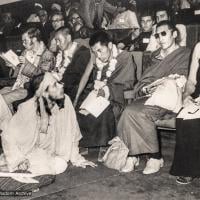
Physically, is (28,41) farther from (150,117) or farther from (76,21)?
(150,117)

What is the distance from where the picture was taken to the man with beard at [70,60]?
509cm

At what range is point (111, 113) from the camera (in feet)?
14.7

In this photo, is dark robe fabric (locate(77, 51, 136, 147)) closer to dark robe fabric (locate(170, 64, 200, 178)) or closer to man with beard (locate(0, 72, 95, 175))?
man with beard (locate(0, 72, 95, 175))

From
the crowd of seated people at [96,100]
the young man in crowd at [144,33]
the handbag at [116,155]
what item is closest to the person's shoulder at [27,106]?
the crowd of seated people at [96,100]

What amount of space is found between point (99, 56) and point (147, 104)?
3.06 feet

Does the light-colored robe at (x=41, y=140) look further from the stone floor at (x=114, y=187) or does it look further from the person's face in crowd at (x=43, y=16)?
the person's face in crowd at (x=43, y=16)

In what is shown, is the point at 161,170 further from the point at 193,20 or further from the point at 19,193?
the point at 193,20

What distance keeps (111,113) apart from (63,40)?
1.34 meters

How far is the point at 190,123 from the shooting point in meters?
3.54

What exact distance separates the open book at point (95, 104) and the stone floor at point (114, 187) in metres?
0.65

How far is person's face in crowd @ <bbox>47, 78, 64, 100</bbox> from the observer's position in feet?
12.7

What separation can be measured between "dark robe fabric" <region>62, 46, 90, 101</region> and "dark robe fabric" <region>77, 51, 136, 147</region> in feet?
1.87

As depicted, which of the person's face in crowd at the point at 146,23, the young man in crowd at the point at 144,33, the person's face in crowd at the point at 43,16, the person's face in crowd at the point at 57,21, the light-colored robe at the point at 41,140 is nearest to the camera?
the light-colored robe at the point at 41,140

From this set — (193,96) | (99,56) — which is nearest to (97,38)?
(99,56)
